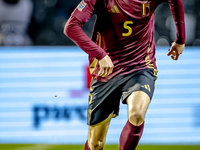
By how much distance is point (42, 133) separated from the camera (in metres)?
3.42

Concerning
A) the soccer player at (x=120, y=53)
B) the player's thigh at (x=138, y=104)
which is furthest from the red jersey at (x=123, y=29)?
the player's thigh at (x=138, y=104)

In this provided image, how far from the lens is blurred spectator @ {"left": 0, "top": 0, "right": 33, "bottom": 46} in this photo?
10.8ft

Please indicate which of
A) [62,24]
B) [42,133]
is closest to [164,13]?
[62,24]

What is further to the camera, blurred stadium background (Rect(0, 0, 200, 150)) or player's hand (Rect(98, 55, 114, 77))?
blurred stadium background (Rect(0, 0, 200, 150))

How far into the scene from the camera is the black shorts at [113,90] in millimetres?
1833

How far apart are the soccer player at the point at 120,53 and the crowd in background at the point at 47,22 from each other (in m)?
1.28

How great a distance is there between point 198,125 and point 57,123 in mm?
1990

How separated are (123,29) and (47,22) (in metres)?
1.71

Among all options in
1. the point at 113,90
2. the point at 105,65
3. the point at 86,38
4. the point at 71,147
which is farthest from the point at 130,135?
the point at 71,147

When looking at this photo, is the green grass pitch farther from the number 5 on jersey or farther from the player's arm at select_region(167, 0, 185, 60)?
the number 5 on jersey

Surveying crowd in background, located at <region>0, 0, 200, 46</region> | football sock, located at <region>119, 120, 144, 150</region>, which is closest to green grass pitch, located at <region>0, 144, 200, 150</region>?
crowd in background, located at <region>0, 0, 200, 46</region>

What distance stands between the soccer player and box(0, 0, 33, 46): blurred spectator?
1602 millimetres

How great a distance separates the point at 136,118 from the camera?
66.7 inches

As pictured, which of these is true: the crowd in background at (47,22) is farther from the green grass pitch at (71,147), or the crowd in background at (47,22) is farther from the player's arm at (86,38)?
the player's arm at (86,38)
